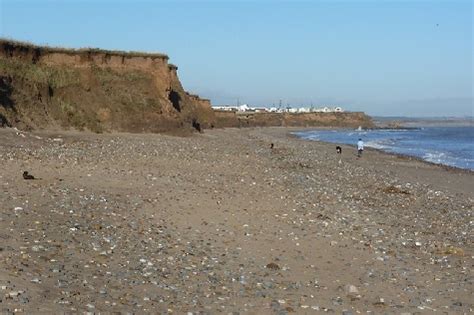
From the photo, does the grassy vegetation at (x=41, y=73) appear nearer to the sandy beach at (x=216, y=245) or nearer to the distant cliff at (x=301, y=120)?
the sandy beach at (x=216, y=245)

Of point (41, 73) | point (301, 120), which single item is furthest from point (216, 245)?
point (301, 120)

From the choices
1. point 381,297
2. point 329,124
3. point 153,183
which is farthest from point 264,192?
point 329,124

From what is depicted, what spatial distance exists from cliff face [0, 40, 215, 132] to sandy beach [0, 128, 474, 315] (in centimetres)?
1797

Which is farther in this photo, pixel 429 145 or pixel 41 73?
pixel 429 145

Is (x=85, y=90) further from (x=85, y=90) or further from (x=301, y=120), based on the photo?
(x=301, y=120)

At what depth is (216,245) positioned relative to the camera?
1095 cm

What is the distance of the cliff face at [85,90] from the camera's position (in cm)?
3728

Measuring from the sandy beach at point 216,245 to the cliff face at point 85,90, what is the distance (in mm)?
17969

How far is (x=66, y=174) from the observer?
17016mm

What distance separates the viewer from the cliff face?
37.3 m

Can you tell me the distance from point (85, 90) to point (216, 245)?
118ft

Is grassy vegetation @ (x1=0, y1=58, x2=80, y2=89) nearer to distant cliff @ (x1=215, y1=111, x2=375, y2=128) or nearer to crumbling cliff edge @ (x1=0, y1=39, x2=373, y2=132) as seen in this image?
crumbling cliff edge @ (x1=0, y1=39, x2=373, y2=132)

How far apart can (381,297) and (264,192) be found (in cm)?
903

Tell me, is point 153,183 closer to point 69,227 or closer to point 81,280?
point 69,227
